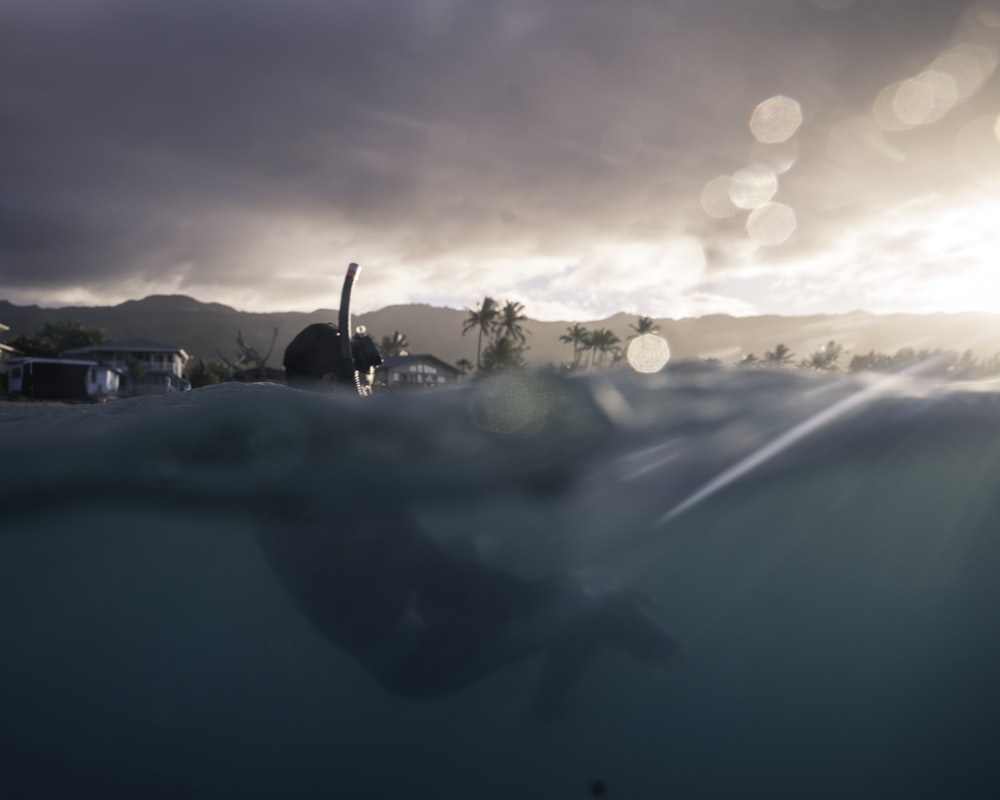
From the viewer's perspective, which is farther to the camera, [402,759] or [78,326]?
[78,326]

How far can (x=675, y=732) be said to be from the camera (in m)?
7.11

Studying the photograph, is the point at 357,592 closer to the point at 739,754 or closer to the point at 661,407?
the point at 661,407

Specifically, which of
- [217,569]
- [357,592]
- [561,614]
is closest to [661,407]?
[561,614]

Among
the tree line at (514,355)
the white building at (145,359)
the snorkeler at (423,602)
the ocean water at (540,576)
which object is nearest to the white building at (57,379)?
the tree line at (514,355)

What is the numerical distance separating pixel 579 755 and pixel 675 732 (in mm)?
2070

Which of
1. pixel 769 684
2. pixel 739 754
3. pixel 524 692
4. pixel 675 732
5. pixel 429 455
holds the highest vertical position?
pixel 429 455

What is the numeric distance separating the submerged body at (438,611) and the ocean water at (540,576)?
33 centimetres

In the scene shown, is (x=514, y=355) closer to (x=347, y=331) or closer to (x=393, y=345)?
(x=393, y=345)

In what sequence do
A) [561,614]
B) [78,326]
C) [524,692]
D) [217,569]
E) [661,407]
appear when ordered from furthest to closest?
[78,326]
[217,569]
[524,692]
[661,407]
[561,614]

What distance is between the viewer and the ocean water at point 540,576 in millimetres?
5066

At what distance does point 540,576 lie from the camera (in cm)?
702

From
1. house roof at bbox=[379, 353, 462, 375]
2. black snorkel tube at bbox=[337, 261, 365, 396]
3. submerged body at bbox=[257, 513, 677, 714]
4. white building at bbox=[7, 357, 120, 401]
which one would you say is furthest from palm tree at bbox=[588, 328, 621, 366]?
black snorkel tube at bbox=[337, 261, 365, 396]

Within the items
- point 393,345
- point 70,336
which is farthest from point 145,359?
point 393,345

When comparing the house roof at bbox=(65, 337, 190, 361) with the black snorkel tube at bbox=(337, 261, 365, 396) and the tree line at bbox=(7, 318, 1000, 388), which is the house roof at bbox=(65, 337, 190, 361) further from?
the black snorkel tube at bbox=(337, 261, 365, 396)
